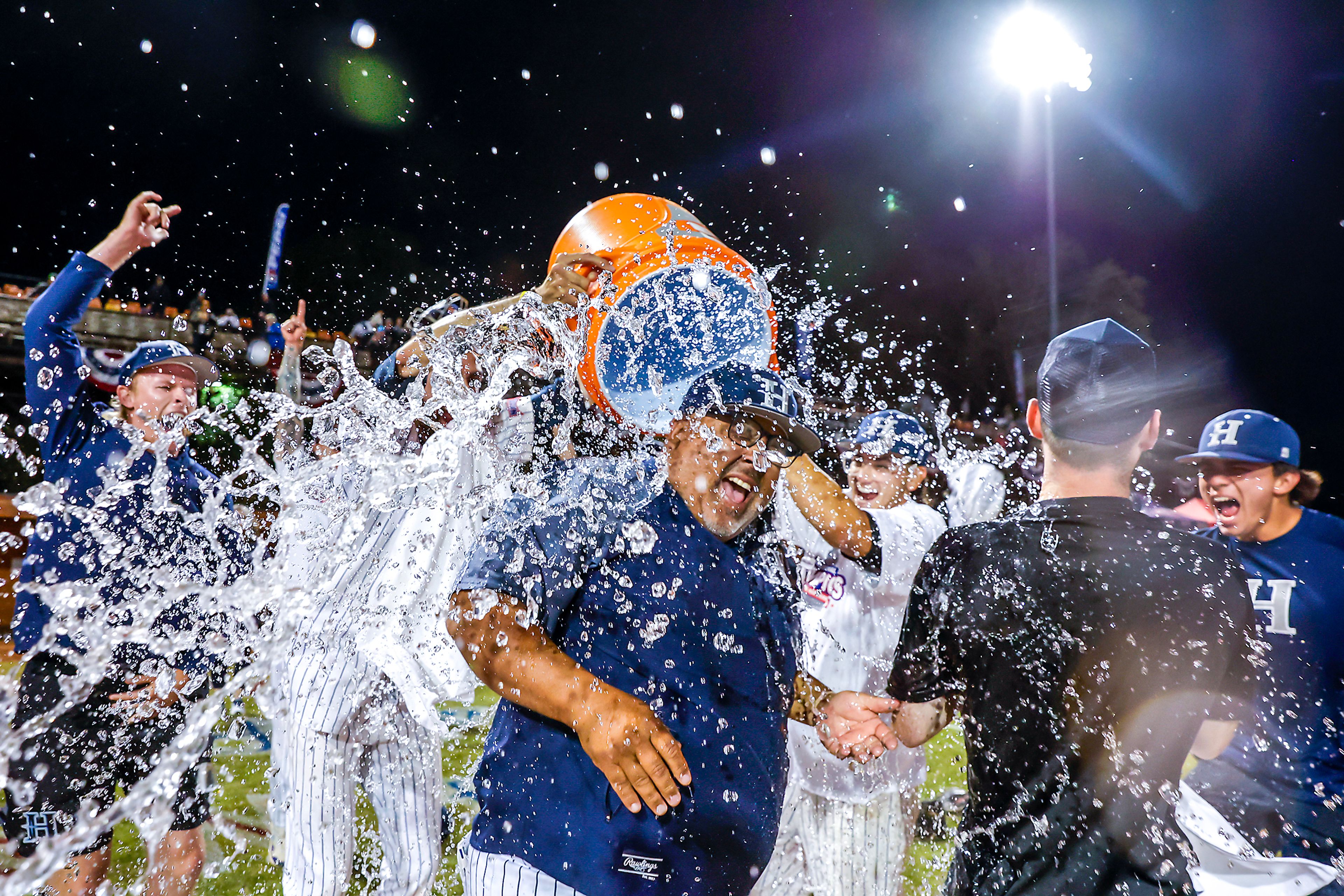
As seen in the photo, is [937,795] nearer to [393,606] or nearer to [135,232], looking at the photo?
[393,606]

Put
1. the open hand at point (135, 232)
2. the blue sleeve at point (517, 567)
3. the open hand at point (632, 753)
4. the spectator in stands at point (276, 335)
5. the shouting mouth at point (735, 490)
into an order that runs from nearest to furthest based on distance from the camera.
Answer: the open hand at point (632, 753)
the blue sleeve at point (517, 567)
the shouting mouth at point (735, 490)
the open hand at point (135, 232)
the spectator in stands at point (276, 335)

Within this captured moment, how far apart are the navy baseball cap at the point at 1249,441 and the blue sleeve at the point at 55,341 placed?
15.8 ft

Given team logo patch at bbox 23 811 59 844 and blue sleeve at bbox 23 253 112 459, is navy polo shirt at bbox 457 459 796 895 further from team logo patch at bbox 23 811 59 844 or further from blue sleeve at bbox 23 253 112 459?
blue sleeve at bbox 23 253 112 459

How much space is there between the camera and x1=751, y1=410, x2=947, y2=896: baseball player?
2912 mm

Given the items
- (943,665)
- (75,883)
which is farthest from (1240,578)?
(75,883)

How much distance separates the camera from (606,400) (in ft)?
9.25

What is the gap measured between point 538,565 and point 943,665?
1.16m

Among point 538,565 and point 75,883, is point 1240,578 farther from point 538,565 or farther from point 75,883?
point 75,883

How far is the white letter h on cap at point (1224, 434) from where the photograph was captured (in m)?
3.42

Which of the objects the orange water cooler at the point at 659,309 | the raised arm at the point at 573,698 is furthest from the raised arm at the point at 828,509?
the raised arm at the point at 573,698

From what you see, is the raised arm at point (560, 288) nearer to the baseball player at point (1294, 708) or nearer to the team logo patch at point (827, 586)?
the team logo patch at point (827, 586)

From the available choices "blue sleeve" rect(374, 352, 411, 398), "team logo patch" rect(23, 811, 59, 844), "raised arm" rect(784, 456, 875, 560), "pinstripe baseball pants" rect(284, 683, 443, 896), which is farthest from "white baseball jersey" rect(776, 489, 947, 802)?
"team logo patch" rect(23, 811, 59, 844)

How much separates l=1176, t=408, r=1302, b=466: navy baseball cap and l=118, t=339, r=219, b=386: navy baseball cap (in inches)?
179

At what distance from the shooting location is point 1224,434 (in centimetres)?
346
